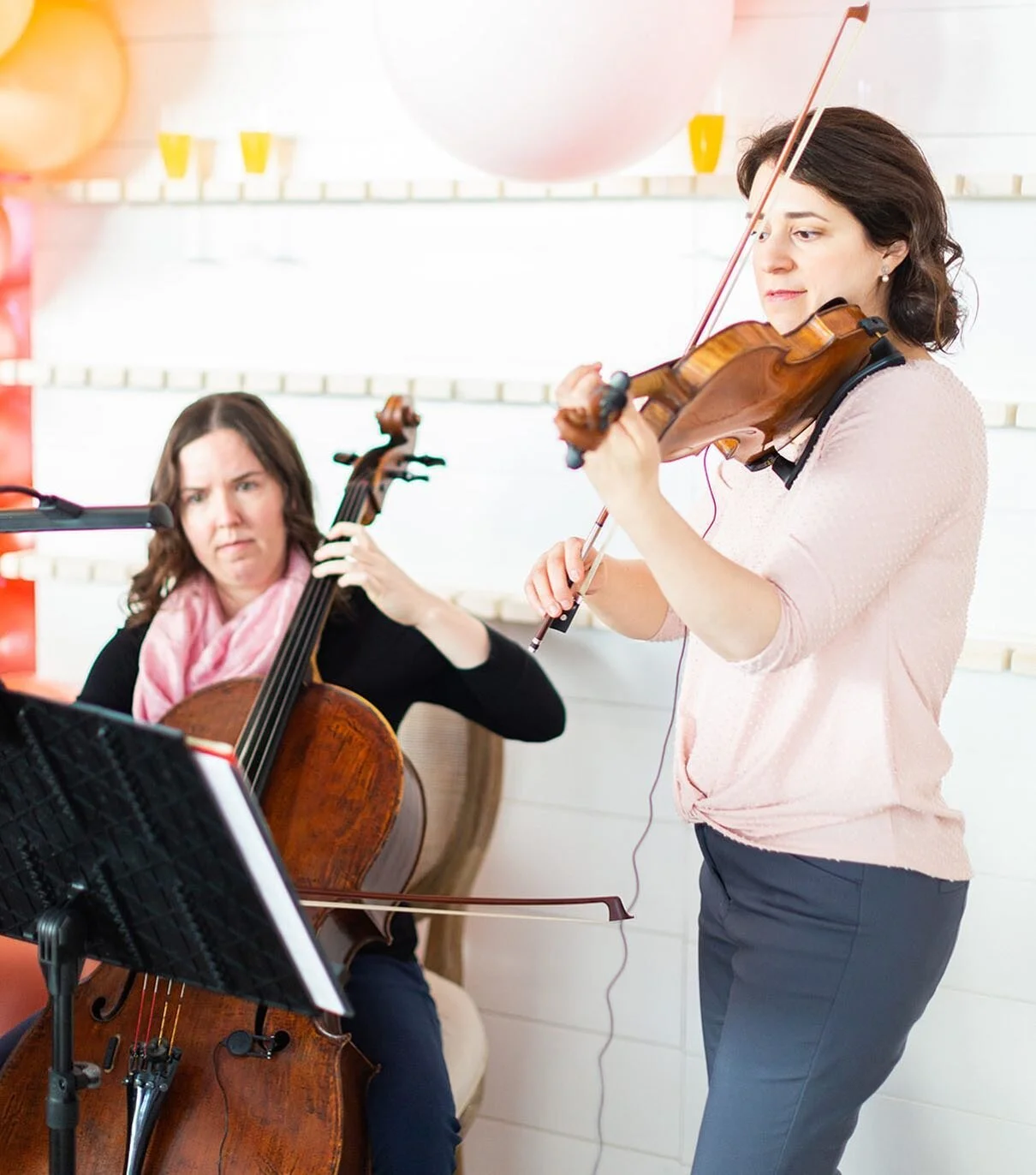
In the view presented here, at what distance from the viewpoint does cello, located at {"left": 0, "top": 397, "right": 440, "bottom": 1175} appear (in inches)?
53.6

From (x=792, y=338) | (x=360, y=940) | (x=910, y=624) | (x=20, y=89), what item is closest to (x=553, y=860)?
(x=360, y=940)

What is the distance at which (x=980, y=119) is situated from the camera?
1.83 metres

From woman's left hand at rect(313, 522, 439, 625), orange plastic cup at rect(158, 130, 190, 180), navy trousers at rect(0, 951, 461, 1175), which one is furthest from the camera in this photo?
orange plastic cup at rect(158, 130, 190, 180)

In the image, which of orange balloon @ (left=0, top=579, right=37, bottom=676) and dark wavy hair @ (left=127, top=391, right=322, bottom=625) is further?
orange balloon @ (left=0, top=579, right=37, bottom=676)

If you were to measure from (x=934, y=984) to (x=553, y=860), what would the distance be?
0.94 meters

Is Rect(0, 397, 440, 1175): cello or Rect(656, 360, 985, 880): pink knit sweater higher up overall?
Rect(656, 360, 985, 880): pink knit sweater

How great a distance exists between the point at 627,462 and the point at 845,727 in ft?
1.35

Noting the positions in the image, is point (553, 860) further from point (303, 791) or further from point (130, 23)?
point (130, 23)

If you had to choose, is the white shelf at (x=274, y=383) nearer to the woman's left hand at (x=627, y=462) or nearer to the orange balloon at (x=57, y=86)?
the orange balloon at (x=57, y=86)

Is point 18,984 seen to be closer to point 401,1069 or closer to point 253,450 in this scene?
point 401,1069

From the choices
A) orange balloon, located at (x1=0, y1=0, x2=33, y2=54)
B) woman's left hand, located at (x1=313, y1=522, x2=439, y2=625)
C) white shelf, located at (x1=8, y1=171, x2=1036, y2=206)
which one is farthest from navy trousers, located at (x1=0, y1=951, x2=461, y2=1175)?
orange balloon, located at (x1=0, y1=0, x2=33, y2=54)

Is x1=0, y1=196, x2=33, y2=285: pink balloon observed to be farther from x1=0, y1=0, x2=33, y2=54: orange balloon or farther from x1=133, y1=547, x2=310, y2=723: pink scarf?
x1=133, y1=547, x2=310, y2=723: pink scarf

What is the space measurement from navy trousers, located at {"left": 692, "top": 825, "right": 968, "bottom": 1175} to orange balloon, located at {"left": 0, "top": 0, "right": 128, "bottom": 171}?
5.30 feet

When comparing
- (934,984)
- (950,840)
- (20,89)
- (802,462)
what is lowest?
(934,984)
